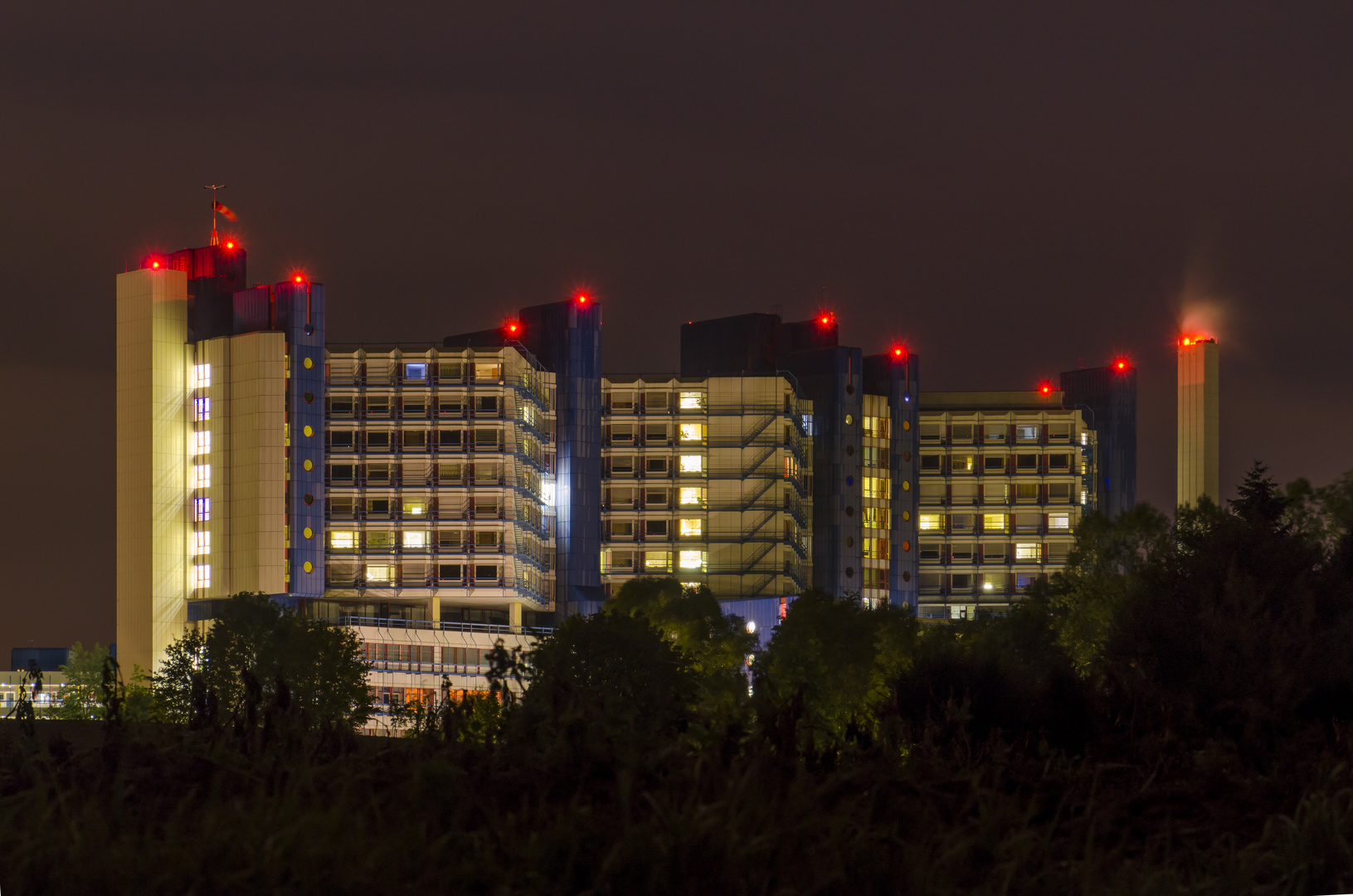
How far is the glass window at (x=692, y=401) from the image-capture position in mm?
168875

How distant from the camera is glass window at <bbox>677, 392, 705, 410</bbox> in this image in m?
169

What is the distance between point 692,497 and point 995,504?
41.1 m

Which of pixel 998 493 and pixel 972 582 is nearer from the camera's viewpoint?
pixel 972 582

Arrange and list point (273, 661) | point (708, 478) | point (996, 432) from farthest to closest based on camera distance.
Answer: point (996, 432), point (708, 478), point (273, 661)

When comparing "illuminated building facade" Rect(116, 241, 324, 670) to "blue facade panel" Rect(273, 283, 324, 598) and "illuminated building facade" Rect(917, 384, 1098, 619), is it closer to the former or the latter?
"blue facade panel" Rect(273, 283, 324, 598)

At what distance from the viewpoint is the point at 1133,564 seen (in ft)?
316

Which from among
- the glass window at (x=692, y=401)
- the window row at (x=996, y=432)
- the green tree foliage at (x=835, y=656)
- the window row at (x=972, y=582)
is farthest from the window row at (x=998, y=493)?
the green tree foliage at (x=835, y=656)

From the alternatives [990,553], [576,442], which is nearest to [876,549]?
[990,553]

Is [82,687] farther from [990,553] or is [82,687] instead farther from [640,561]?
[990,553]

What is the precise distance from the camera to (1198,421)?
191 metres

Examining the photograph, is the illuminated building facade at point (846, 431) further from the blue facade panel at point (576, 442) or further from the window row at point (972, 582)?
the blue facade panel at point (576, 442)

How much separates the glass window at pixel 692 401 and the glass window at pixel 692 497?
7961 millimetres

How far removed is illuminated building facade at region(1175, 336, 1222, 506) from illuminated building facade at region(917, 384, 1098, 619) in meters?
11.1

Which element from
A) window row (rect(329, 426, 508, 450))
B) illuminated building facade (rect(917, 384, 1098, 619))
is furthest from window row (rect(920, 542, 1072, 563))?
window row (rect(329, 426, 508, 450))
